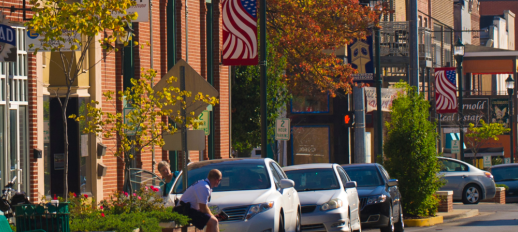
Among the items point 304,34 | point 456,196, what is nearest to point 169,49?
point 304,34

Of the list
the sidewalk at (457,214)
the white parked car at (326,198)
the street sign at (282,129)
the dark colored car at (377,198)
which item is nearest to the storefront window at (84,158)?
the white parked car at (326,198)

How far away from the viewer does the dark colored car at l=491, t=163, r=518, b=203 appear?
3073 cm

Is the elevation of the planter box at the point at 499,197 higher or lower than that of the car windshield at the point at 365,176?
lower

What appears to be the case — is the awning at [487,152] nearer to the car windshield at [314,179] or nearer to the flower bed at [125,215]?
the car windshield at [314,179]

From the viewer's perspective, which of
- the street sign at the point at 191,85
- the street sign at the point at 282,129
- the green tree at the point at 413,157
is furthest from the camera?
the street sign at the point at 282,129

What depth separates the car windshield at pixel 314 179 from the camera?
15219mm

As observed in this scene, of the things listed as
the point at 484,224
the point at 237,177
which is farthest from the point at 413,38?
the point at 237,177

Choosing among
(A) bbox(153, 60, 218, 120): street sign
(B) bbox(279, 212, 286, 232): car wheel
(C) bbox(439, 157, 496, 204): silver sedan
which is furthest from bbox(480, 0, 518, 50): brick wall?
(A) bbox(153, 60, 218, 120): street sign

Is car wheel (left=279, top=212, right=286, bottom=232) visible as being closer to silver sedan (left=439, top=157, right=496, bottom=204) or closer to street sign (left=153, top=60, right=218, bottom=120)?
street sign (left=153, top=60, right=218, bottom=120)

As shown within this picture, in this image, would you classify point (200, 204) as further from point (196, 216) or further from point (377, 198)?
point (377, 198)

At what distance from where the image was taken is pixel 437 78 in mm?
34562

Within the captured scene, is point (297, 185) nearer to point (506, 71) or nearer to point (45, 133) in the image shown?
point (45, 133)

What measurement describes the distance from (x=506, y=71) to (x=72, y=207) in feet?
182

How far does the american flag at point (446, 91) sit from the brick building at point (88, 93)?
11838 mm
